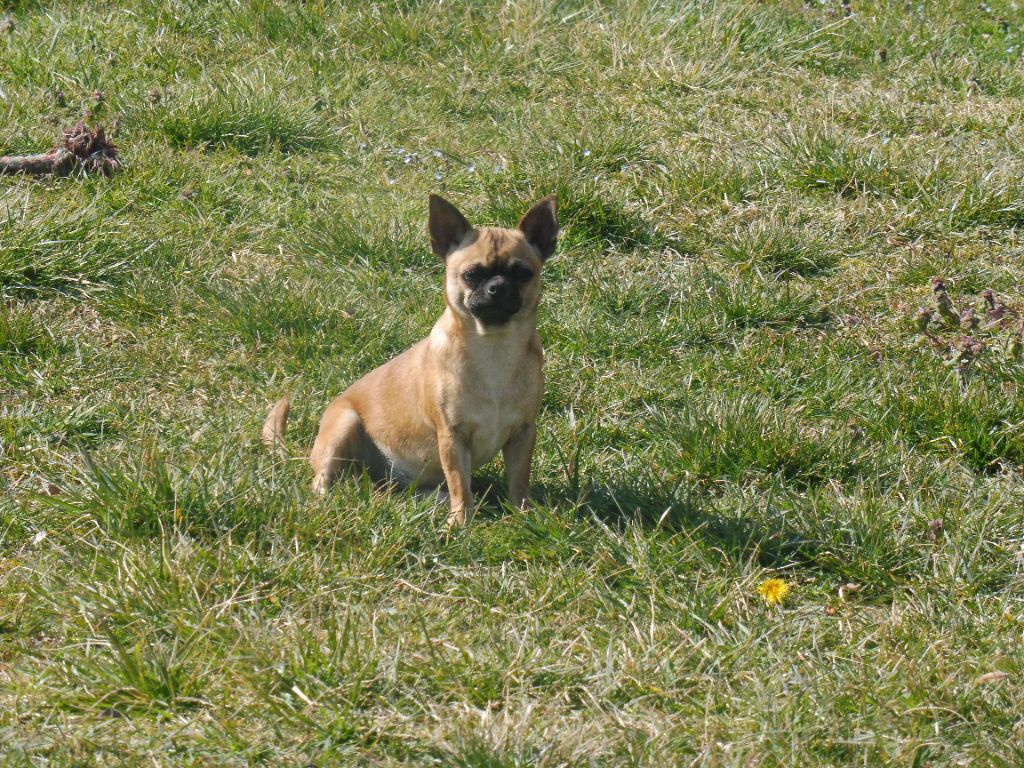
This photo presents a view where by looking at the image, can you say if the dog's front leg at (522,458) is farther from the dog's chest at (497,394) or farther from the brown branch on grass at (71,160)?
the brown branch on grass at (71,160)

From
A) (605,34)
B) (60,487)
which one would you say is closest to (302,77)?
(605,34)

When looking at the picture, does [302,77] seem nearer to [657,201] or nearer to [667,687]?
[657,201]

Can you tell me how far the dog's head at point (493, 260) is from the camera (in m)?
4.57

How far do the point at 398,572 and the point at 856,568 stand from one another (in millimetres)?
1466

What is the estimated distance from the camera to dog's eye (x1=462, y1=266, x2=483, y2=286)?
463cm

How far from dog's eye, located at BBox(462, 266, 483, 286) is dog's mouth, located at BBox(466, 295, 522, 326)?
0.08 metres

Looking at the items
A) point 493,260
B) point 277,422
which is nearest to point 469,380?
point 493,260

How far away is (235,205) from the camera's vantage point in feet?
22.4

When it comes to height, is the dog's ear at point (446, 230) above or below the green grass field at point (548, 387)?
above

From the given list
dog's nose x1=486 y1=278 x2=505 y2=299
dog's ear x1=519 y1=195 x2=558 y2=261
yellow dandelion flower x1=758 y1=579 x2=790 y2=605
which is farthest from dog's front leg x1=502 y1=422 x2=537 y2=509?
yellow dandelion flower x1=758 y1=579 x2=790 y2=605

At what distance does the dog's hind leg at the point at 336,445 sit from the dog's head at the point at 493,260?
631 millimetres

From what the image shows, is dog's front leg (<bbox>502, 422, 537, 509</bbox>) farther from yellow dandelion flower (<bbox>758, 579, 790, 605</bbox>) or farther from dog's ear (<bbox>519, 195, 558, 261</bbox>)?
yellow dandelion flower (<bbox>758, 579, 790, 605</bbox>)

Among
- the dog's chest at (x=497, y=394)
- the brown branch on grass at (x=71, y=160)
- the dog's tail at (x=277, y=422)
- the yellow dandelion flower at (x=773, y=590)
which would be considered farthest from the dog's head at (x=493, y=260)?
the brown branch on grass at (x=71, y=160)

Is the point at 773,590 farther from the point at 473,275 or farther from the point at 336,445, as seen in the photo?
the point at 336,445
